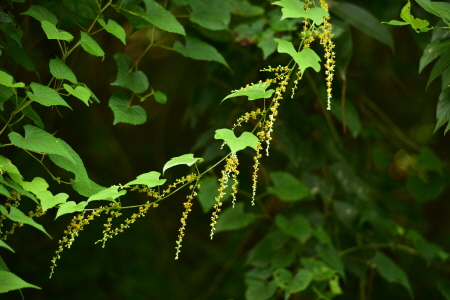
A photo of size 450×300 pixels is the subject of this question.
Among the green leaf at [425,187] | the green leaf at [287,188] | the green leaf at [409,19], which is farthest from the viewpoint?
the green leaf at [425,187]

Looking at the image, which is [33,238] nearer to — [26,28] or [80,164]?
[26,28]

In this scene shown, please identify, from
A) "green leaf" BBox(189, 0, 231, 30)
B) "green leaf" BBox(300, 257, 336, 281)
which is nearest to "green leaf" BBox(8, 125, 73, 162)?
"green leaf" BBox(189, 0, 231, 30)

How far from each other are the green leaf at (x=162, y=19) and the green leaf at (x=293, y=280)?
33.7 inches

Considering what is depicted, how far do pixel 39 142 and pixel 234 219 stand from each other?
0.95 metres

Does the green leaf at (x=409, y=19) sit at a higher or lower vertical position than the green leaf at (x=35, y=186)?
higher

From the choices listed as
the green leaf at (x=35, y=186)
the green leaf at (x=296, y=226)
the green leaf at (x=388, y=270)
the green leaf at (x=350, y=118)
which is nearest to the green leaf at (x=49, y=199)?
the green leaf at (x=35, y=186)

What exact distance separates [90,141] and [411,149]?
189cm

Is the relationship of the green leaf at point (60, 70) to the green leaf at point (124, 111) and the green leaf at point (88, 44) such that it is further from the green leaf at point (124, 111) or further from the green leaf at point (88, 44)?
the green leaf at point (124, 111)

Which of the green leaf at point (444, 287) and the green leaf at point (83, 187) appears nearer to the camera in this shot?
the green leaf at point (83, 187)

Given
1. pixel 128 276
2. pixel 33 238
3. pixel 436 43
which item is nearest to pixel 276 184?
pixel 436 43

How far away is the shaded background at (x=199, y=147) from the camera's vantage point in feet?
5.89

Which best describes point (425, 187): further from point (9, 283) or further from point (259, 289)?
point (9, 283)

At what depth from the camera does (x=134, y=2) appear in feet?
3.98

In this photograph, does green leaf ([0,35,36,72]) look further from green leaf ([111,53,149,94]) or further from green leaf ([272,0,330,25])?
green leaf ([272,0,330,25])
